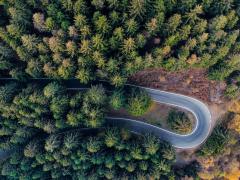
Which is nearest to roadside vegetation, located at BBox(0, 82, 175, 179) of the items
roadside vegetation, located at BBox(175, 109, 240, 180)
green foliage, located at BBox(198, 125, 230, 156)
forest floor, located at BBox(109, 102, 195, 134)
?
forest floor, located at BBox(109, 102, 195, 134)

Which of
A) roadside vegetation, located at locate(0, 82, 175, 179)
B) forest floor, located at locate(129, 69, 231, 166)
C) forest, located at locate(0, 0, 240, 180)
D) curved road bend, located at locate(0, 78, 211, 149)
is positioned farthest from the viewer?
curved road bend, located at locate(0, 78, 211, 149)

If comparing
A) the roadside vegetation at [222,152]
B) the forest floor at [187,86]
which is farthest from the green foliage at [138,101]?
the roadside vegetation at [222,152]

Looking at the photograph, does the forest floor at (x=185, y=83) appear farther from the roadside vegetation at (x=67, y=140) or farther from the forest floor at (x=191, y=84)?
the roadside vegetation at (x=67, y=140)

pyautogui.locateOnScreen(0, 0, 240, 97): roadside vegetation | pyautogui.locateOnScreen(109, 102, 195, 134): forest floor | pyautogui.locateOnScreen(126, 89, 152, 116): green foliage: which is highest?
pyautogui.locateOnScreen(0, 0, 240, 97): roadside vegetation

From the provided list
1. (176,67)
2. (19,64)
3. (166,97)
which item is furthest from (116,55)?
(19,64)

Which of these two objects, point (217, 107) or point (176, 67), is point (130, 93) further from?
point (217, 107)

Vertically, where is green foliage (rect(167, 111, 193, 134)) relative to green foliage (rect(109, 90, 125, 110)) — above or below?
below

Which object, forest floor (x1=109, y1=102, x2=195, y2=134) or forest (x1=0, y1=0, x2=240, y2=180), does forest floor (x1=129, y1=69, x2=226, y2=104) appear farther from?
forest floor (x1=109, y1=102, x2=195, y2=134)
